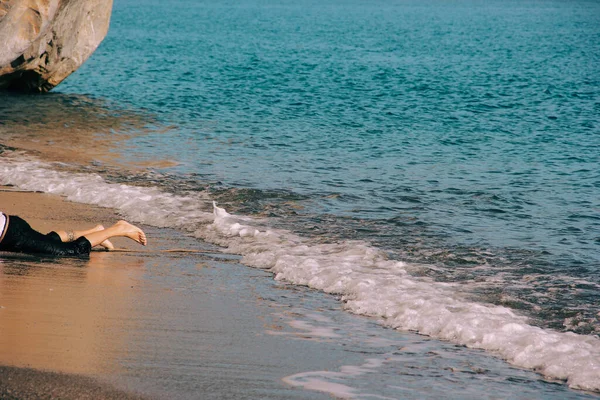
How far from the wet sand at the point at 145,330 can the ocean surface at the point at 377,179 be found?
87cm

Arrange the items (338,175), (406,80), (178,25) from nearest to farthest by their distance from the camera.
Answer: (338,175) < (406,80) < (178,25)

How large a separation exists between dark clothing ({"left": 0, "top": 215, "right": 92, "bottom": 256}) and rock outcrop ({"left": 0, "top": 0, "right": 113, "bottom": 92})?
8717 mm

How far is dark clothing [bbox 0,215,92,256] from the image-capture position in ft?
22.5

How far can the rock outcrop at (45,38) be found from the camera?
1481 centimetres

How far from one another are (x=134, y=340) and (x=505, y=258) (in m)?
4.18

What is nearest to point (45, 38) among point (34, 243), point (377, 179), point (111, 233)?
point (377, 179)

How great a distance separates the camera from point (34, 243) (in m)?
6.98

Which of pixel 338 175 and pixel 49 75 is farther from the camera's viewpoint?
pixel 49 75

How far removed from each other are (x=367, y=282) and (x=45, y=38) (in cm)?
1297

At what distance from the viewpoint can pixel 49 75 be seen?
64.3 feet

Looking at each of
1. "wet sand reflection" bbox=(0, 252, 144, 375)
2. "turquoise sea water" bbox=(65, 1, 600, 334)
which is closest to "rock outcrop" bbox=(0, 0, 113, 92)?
"turquoise sea water" bbox=(65, 1, 600, 334)

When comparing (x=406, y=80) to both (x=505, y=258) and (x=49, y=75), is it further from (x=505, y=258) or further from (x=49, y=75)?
(x=505, y=258)

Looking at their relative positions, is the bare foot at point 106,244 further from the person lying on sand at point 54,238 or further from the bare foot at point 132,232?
the bare foot at point 132,232

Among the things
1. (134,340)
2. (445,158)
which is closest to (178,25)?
(445,158)
